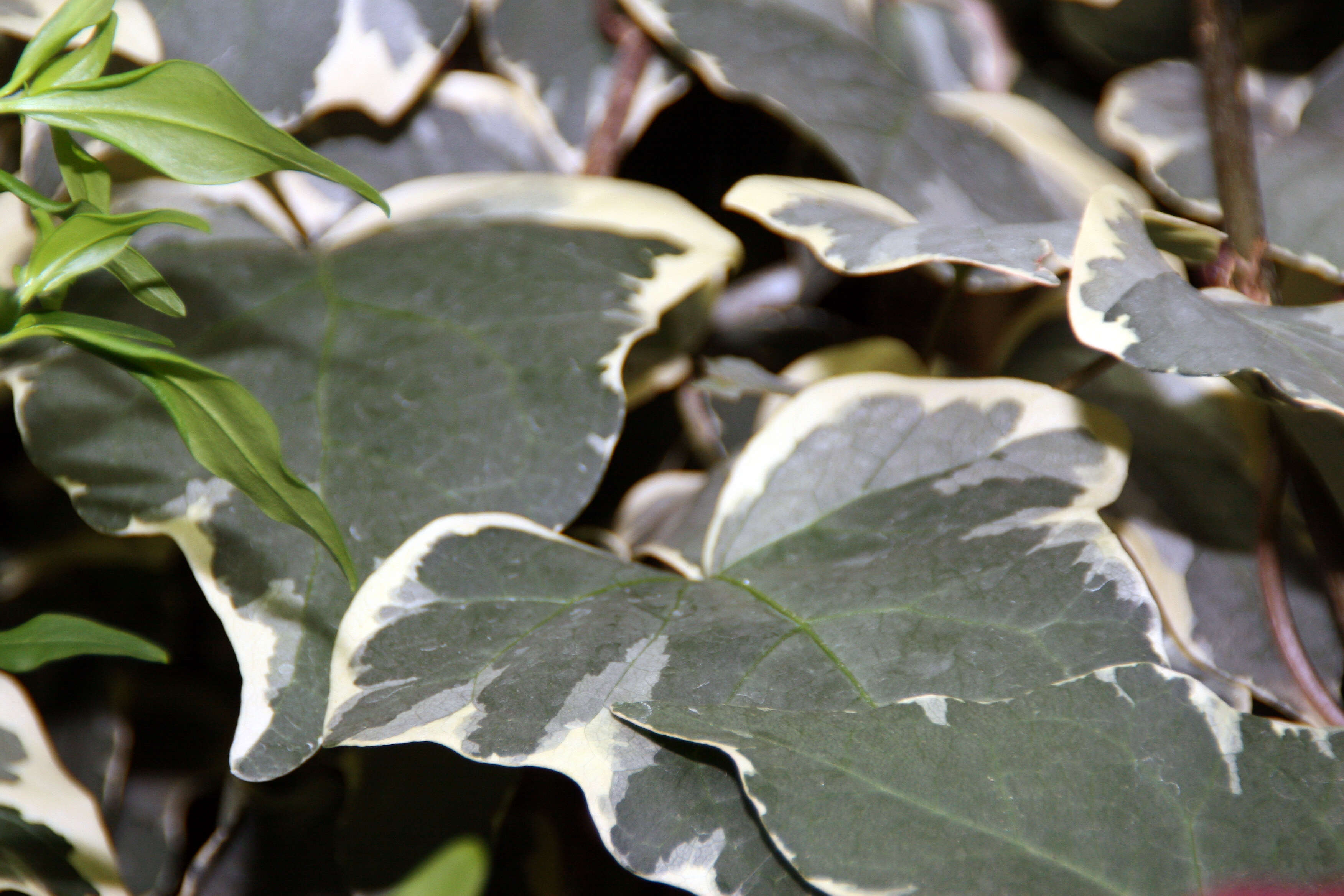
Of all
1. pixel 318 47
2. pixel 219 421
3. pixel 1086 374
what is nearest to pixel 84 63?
pixel 219 421

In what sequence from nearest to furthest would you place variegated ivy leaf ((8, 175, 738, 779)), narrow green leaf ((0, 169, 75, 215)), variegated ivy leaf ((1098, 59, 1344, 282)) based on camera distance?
narrow green leaf ((0, 169, 75, 215)) < variegated ivy leaf ((8, 175, 738, 779)) < variegated ivy leaf ((1098, 59, 1344, 282))

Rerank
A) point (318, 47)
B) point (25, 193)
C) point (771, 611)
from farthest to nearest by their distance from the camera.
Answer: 1. point (318, 47)
2. point (771, 611)
3. point (25, 193)

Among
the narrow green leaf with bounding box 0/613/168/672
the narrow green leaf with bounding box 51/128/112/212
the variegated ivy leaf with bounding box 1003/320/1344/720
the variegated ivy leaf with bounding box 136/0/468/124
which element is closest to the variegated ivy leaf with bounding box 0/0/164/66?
the variegated ivy leaf with bounding box 136/0/468/124

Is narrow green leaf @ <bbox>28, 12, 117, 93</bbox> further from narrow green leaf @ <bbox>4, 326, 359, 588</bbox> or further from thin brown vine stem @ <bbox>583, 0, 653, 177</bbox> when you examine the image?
thin brown vine stem @ <bbox>583, 0, 653, 177</bbox>

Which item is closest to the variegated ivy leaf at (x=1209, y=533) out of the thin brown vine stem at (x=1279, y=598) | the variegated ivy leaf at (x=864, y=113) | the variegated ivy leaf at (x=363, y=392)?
the thin brown vine stem at (x=1279, y=598)

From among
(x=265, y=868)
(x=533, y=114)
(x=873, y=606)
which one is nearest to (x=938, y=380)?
(x=873, y=606)

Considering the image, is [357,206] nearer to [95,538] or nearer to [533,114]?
[533,114]

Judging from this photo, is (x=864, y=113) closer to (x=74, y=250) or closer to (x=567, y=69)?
(x=567, y=69)
